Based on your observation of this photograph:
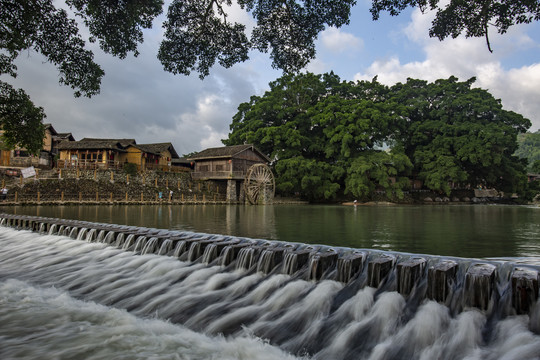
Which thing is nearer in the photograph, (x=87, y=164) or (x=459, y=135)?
(x=87, y=164)

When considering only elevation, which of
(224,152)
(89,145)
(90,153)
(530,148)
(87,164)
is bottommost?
(87,164)

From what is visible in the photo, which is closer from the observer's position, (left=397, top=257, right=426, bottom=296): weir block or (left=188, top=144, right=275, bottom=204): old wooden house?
(left=397, top=257, right=426, bottom=296): weir block

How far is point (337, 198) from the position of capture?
1475 inches

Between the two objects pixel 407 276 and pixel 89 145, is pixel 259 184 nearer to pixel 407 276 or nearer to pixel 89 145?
pixel 89 145

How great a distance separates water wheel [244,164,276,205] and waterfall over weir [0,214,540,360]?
2570 centimetres

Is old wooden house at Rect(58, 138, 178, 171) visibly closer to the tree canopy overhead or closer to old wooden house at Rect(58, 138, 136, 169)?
old wooden house at Rect(58, 138, 136, 169)

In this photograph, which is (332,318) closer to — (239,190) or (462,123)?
(239,190)

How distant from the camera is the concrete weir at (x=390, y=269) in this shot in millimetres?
3195

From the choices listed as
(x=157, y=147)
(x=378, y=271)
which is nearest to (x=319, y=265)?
(x=378, y=271)

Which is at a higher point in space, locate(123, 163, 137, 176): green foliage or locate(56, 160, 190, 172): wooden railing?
locate(56, 160, 190, 172): wooden railing

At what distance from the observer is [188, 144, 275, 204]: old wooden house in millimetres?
32250

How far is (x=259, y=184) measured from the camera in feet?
108

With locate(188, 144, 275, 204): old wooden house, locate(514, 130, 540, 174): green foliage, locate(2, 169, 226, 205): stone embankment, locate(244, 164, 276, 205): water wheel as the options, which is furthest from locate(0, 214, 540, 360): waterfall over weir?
locate(514, 130, 540, 174): green foliage

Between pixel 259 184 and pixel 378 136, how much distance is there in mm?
16180
